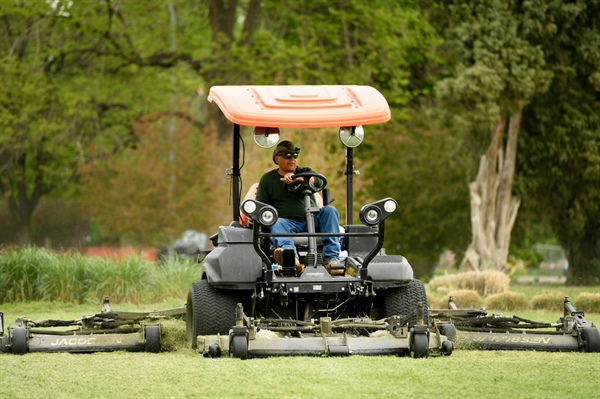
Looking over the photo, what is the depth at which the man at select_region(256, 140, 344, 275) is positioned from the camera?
1059cm

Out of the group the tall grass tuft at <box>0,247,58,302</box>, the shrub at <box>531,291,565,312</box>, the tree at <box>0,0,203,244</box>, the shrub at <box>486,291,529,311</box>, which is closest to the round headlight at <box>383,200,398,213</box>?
the shrub at <box>486,291,529,311</box>

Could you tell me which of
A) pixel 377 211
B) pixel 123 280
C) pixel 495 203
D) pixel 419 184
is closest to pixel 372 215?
pixel 377 211

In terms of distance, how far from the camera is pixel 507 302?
16766 mm

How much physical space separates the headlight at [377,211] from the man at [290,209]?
0.69 m

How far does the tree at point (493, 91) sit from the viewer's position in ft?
86.7

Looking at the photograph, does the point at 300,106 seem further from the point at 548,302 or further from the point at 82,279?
the point at 82,279

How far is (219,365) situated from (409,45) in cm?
2515

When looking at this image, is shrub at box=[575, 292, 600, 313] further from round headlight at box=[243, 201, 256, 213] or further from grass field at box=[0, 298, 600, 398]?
round headlight at box=[243, 201, 256, 213]

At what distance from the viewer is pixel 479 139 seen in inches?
1145

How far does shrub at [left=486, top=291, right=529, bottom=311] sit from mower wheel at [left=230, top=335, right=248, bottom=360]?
7.91m

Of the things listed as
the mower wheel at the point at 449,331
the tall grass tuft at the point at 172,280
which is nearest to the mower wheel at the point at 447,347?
the mower wheel at the point at 449,331

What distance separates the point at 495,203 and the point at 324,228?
18555 millimetres

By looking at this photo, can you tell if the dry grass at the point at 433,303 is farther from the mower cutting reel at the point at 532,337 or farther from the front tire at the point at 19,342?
the front tire at the point at 19,342

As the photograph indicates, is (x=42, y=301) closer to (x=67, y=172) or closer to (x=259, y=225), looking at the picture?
(x=259, y=225)
